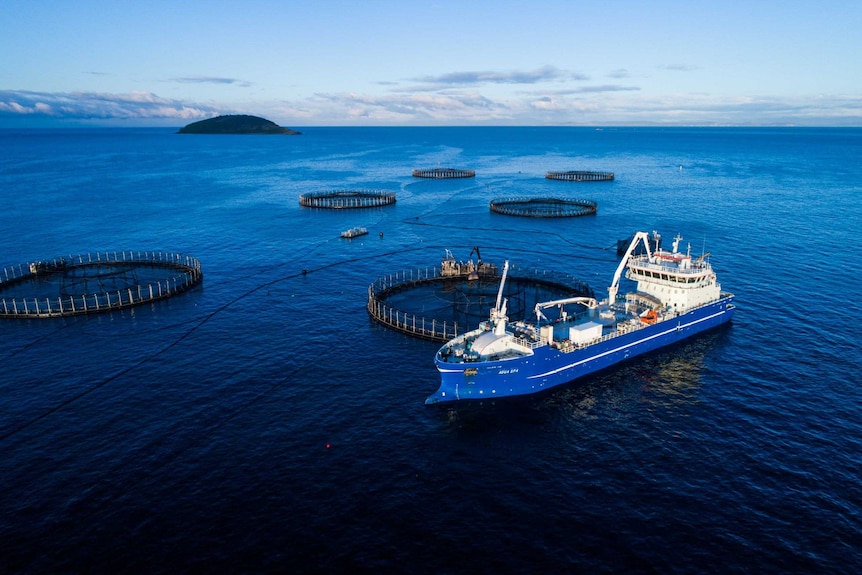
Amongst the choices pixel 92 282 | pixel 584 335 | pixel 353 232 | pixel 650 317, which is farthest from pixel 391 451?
pixel 353 232

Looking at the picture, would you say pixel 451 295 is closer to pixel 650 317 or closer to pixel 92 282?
pixel 650 317

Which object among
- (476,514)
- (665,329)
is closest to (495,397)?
(476,514)

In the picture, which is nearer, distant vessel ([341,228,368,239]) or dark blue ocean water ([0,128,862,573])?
dark blue ocean water ([0,128,862,573])

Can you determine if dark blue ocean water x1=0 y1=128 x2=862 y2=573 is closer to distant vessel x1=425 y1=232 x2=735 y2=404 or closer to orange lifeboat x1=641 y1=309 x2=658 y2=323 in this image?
distant vessel x1=425 y1=232 x2=735 y2=404

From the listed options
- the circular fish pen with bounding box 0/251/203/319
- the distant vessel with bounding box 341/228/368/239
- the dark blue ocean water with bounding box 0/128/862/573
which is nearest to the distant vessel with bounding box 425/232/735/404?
the dark blue ocean water with bounding box 0/128/862/573

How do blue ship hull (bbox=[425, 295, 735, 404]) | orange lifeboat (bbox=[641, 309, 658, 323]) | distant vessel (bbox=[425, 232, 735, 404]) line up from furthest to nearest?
1. orange lifeboat (bbox=[641, 309, 658, 323])
2. distant vessel (bbox=[425, 232, 735, 404])
3. blue ship hull (bbox=[425, 295, 735, 404])

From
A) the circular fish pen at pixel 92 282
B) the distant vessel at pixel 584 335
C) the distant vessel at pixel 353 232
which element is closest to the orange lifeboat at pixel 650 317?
the distant vessel at pixel 584 335

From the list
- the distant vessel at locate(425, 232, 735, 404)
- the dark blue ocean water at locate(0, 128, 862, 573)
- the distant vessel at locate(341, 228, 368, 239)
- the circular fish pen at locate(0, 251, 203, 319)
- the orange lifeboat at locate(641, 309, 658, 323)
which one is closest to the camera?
the dark blue ocean water at locate(0, 128, 862, 573)

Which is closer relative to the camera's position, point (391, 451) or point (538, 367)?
point (391, 451)
